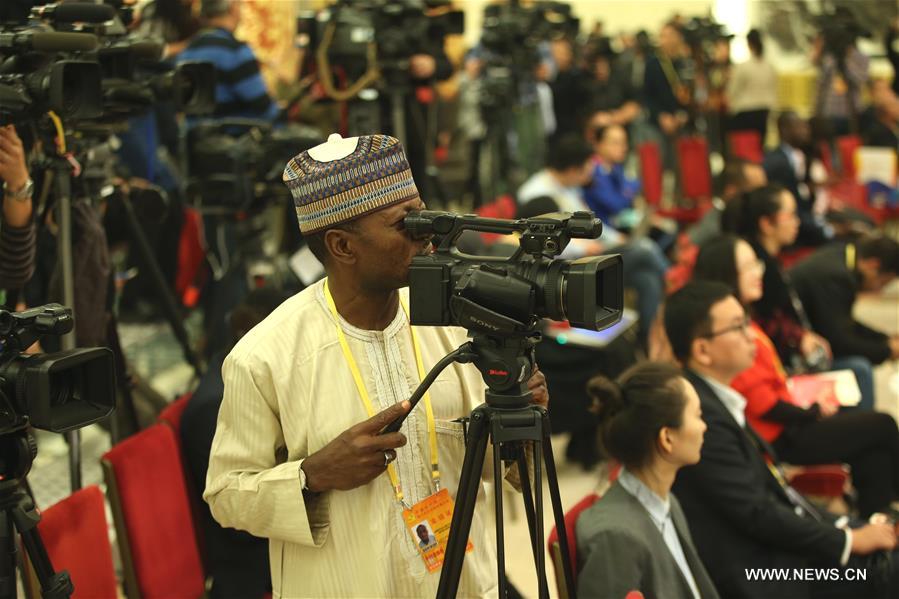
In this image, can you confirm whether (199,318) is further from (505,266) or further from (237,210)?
(505,266)

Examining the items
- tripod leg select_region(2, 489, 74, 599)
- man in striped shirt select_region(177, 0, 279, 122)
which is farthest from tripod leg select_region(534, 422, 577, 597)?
man in striped shirt select_region(177, 0, 279, 122)

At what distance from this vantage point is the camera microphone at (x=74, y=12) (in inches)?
92.6

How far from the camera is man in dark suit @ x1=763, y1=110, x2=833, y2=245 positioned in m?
5.57

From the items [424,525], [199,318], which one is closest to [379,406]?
[424,525]

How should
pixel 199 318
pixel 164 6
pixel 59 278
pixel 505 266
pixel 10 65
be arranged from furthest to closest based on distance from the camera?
pixel 199 318 < pixel 164 6 < pixel 59 278 < pixel 10 65 < pixel 505 266

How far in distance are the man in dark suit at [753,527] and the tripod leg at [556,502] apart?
2.95 ft

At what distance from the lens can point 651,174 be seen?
6719mm

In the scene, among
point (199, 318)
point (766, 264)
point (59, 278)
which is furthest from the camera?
→ point (199, 318)

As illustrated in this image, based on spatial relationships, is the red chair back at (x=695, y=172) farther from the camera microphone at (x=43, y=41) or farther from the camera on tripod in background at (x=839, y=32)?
the camera microphone at (x=43, y=41)

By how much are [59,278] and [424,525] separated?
1.29 metres

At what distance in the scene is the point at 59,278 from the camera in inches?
101

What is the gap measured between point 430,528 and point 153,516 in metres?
0.87

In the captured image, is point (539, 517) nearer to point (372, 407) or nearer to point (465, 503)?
point (465, 503)

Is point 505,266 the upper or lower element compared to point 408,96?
upper
